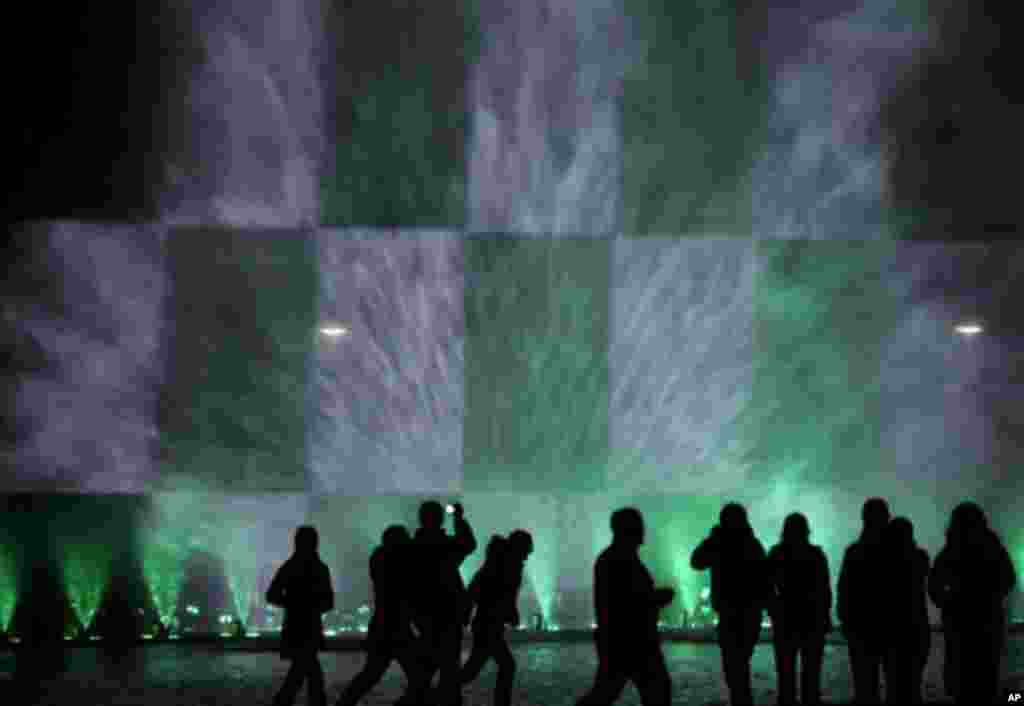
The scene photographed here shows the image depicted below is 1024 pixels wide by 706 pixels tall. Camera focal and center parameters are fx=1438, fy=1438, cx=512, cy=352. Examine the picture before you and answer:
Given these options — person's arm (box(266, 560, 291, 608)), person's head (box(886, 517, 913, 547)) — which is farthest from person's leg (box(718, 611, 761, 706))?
person's arm (box(266, 560, 291, 608))

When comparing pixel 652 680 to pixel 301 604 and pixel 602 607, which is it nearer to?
pixel 602 607

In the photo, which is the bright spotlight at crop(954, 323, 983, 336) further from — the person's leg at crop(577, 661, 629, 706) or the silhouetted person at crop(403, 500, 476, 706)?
the person's leg at crop(577, 661, 629, 706)

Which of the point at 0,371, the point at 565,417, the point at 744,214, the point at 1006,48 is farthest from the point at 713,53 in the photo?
the point at 0,371

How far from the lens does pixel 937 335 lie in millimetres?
16672

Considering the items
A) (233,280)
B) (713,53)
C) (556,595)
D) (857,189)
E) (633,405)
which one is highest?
(713,53)

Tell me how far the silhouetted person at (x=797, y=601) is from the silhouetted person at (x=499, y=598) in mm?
1630

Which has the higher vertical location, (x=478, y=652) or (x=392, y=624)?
(x=392, y=624)

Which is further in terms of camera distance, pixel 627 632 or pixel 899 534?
pixel 899 534

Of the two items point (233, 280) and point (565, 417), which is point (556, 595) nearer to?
point (565, 417)

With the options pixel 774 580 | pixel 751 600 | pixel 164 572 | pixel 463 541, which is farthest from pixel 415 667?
pixel 164 572

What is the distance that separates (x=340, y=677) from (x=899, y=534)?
5.99 m

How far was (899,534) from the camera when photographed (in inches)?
338

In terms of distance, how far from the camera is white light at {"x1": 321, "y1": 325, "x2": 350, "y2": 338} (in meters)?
16.6

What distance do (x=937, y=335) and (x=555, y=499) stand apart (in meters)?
4.82
